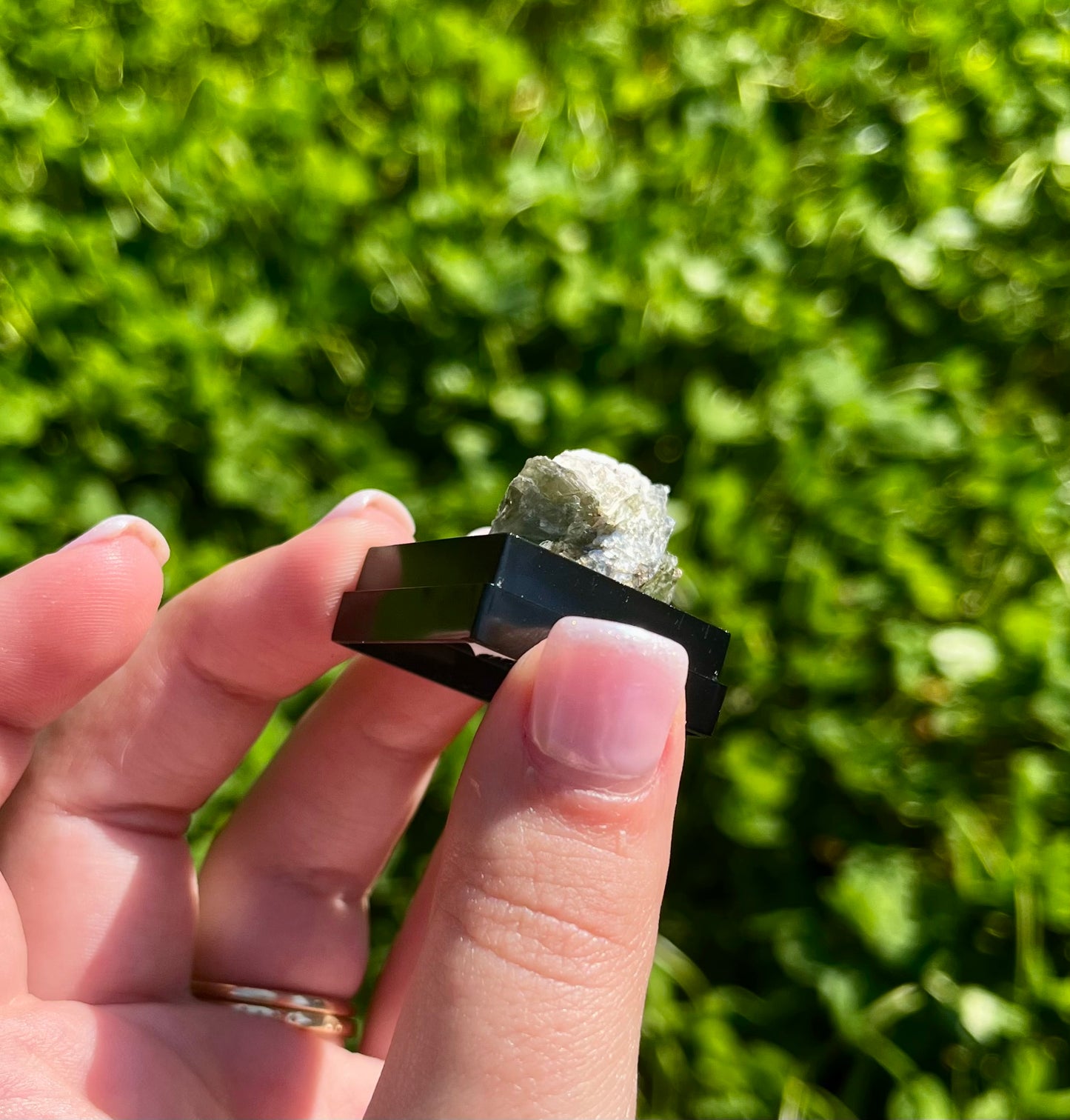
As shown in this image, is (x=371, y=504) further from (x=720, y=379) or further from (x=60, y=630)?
(x=720, y=379)

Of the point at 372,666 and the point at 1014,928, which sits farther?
the point at 1014,928

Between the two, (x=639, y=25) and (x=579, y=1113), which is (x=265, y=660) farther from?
(x=639, y=25)

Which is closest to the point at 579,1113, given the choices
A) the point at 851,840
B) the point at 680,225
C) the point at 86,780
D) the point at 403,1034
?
the point at 403,1034

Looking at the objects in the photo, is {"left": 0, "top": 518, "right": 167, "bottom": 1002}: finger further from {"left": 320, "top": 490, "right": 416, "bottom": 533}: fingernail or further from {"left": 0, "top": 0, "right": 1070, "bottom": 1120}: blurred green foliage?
{"left": 0, "top": 0, "right": 1070, "bottom": 1120}: blurred green foliage

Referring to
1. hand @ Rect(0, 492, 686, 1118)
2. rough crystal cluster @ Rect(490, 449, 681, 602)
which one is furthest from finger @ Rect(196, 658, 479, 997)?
rough crystal cluster @ Rect(490, 449, 681, 602)

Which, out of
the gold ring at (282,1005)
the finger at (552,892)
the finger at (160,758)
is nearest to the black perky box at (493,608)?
the finger at (552,892)

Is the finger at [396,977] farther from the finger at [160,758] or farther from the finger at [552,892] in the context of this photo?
the finger at [552,892]

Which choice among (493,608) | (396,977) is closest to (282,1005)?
(396,977)
